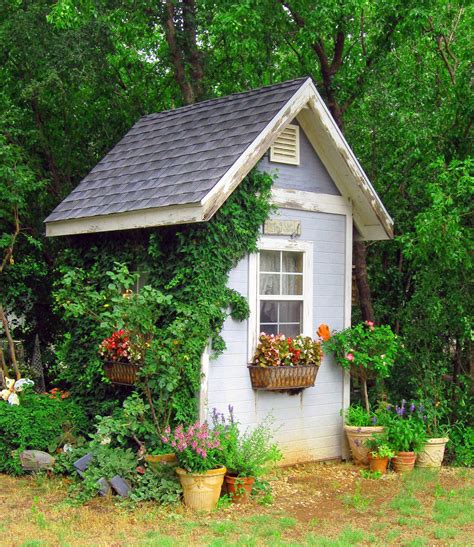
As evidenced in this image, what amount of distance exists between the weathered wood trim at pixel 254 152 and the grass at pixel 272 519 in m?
3.02

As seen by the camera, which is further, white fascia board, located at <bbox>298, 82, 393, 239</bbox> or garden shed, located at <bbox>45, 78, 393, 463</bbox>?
white fascia board, located at <bbox>298, 82, 393, 239</bbox>

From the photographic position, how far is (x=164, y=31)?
14391 mm

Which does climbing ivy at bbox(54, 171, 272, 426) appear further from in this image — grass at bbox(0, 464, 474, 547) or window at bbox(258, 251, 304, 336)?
grass at bbox(0, 464, 474, 547)

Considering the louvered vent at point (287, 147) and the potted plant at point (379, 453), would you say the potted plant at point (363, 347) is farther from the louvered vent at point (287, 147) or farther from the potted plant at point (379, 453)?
A: the louvered vent at point (287, 147)

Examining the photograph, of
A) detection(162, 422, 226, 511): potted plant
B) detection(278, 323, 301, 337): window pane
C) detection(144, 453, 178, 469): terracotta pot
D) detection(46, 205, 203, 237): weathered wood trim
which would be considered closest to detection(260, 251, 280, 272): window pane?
detection(278, 323, 301, 337): window pane

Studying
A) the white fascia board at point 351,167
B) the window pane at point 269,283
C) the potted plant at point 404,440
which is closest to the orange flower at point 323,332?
the window pane at point 269,283

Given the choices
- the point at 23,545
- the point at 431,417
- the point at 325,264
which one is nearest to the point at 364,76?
the point at 325,264

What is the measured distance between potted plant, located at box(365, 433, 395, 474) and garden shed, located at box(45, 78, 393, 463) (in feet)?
2.06

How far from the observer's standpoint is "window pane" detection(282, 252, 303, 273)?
9.68 m

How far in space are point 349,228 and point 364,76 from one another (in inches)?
162

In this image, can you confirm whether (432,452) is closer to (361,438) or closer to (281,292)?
(361,438)

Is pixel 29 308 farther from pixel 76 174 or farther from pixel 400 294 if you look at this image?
pixel 400 294

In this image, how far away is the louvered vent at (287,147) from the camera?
9461 millimetres

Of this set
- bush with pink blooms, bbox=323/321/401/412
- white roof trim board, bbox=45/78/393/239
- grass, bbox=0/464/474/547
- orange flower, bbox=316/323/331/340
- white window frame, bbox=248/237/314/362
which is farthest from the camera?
orange flower, bbox=316/323/331/340
